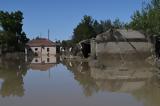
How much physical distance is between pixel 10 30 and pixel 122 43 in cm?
4560

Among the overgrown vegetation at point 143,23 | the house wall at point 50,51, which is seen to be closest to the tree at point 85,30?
the overgrown vegetation at point 143,23

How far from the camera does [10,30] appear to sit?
88.2 metres

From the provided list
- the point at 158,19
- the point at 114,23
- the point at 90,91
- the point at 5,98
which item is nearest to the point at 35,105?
the point at 5,98

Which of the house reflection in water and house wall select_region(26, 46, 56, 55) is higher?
house wall select_region(26, 46, 56, 55)

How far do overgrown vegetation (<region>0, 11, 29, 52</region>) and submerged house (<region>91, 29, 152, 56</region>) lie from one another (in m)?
39.9

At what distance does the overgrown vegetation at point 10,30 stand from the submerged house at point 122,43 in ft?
131

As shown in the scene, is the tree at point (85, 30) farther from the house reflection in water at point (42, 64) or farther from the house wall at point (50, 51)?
the house reflection in water at point (42, 64)

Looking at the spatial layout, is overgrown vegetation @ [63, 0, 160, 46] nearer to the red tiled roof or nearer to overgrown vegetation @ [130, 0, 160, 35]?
overgrown vegetation @ [130, 0, 160, 35]

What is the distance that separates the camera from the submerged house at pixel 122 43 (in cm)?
4750

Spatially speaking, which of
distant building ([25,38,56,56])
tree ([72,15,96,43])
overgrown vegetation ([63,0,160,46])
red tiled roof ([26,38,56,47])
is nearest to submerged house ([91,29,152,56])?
overgrown vegetation ([63,0,160,46])

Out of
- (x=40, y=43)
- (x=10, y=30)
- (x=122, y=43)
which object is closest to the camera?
(x=122, y=43)

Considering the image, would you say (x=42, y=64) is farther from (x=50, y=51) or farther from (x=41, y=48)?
(x=50, y=51)

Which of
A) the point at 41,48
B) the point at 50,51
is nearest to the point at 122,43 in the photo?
the point at 41,48

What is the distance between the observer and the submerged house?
47.5 meters
